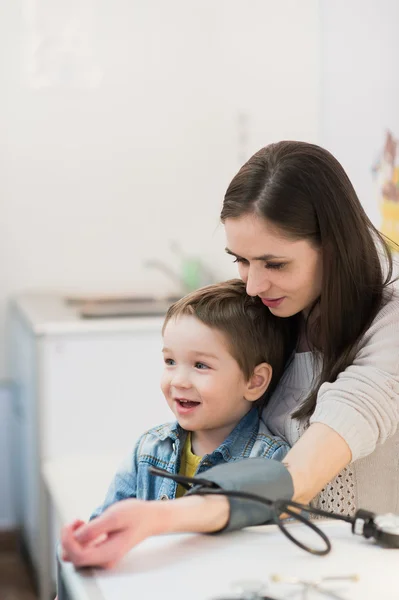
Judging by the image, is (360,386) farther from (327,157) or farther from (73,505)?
(73,505)

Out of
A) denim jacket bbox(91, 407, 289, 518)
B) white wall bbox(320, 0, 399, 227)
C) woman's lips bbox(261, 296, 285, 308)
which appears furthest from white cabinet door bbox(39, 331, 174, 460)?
woman's lips bbox(261, 296, 285, 308)

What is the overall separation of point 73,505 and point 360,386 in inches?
55.6

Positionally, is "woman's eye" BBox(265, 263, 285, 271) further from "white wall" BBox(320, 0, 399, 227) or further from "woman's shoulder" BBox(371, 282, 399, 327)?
"white wall" BBox(320, 0, 399, 227)

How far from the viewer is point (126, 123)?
3719mm

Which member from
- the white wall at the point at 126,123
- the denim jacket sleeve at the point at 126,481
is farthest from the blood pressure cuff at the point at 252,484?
the white wall at the point at 126,123

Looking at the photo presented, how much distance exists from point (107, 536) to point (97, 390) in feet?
7.00

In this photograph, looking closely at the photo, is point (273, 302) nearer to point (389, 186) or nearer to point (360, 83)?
point (389, 186)

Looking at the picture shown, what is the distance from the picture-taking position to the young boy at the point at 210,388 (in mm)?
1496

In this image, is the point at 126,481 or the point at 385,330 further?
the point at 126,481

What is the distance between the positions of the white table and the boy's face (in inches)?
16.5

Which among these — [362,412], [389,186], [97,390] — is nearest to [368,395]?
[362,412]

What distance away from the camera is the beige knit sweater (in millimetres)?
1314

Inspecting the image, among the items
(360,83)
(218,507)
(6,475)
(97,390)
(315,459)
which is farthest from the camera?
(6,475)

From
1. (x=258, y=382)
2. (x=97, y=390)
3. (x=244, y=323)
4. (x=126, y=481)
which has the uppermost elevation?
(x=244, y=323)
